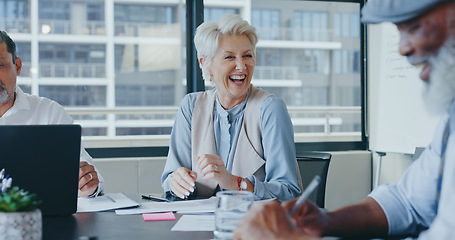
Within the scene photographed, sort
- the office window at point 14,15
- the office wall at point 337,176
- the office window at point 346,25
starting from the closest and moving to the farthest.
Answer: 1. the office window at point 14,15
2. the office wall at point 337,176
3. the office window at point 346,25

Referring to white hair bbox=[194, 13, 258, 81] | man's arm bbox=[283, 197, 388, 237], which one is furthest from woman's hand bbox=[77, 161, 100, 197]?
man's arm bbox=[283, 197, 388, 237]

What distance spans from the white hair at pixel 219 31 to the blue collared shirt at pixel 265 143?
24 centimetres

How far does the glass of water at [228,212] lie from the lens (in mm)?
1194

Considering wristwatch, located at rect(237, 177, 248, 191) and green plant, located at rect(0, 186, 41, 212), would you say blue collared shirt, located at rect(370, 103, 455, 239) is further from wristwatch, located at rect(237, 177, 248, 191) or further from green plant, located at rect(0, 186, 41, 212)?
green plant, located at rect(0, 186, 41, 212)

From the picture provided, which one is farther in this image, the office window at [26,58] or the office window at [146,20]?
the office window at [146,20]

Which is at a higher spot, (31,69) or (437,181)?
(31,69)

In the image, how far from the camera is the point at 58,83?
3701 mm

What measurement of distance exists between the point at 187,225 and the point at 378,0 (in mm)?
804

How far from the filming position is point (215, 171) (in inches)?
73.2

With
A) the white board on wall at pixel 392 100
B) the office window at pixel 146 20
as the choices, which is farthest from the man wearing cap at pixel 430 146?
the office window at pixel 146 20

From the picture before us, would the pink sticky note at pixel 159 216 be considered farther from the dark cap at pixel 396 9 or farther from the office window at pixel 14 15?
the office window at pixel 14 15

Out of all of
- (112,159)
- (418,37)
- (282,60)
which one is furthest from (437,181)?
(282,60)

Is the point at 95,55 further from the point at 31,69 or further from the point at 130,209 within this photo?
the point at 130,209

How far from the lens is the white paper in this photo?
54.3 inches
